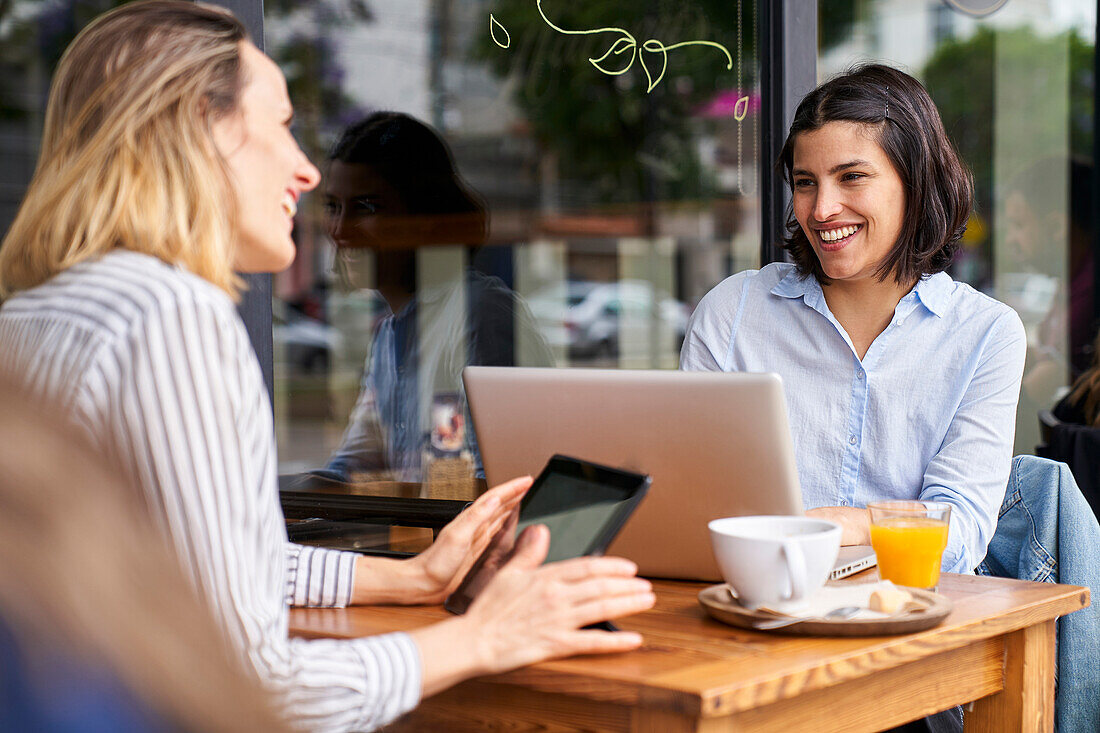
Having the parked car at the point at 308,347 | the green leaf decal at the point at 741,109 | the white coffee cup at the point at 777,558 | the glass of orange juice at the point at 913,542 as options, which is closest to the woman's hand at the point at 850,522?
the glass of orange juice at the point at 913,542

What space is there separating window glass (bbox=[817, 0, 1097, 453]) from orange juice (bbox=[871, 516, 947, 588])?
370 cm

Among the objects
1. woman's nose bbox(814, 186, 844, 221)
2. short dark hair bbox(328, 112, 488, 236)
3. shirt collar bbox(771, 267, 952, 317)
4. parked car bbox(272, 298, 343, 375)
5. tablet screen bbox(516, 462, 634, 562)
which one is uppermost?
short dark hair bbox(328, 112, 488, 236)

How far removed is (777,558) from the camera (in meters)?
1.03

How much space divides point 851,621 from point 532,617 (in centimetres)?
32

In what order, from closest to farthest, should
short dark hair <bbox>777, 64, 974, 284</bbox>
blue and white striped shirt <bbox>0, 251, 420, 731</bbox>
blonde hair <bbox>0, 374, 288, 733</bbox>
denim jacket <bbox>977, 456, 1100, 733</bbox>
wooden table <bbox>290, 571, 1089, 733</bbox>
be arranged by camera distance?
blonde hair <bbox>0, 374, 288, 733</bbox>
blue and white striped shirt <bbox>0, 251, 420, 731</bbox>
wooden table <bbox>290, 571, 1089, 733</bbox>
denim jacket <bbox>977, 456, 1100, 733</bbox>
short dark hair <bbox>777, 64, 974, 284</bbox>

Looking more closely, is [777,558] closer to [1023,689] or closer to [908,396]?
[1023,689]

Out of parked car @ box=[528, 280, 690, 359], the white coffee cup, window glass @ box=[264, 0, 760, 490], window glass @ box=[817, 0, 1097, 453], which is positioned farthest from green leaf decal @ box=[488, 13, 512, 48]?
parked car @ box=[528, 280, 690, 359]

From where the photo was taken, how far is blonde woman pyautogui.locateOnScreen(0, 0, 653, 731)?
844 millimetres

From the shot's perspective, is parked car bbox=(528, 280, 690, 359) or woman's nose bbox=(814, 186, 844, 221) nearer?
woman's nose bbox=(814, 186, 844, 221)

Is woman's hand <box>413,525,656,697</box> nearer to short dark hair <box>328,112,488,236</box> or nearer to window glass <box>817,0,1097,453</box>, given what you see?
short dark hair <box>328,112,488,236</box>

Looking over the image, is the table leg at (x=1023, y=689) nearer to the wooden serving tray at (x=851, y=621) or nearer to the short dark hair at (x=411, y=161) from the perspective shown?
the wooden serving tray at (x=851, y=621)

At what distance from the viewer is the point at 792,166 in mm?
1951

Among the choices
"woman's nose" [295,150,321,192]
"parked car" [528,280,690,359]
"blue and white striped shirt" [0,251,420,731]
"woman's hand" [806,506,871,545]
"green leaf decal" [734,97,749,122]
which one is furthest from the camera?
"parked car" [528,280,690,359]

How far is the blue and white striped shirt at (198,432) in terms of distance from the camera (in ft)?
2.74
